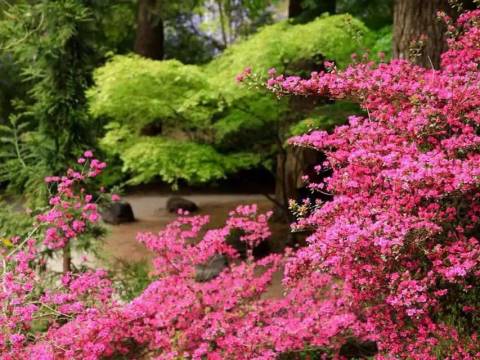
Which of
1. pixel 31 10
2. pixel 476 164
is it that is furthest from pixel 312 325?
pixel 31 10

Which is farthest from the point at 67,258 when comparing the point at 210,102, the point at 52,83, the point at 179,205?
the point at 179,205

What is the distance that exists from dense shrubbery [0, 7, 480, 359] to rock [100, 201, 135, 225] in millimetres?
6641

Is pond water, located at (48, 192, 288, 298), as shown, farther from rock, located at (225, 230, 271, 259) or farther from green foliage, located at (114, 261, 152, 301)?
green foliage, located at (114, 261, 152, 301)

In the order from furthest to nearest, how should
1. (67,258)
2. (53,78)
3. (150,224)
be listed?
1. (150,224)
2. (53,78)
3. (67,258)

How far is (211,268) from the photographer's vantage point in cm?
776

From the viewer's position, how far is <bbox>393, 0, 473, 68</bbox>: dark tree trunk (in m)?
5.82

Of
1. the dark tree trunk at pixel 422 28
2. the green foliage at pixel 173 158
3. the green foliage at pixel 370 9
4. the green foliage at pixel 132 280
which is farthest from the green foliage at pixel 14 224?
the green foliage at pixel 370 9

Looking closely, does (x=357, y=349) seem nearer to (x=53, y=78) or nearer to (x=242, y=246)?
(x=242, y=246)

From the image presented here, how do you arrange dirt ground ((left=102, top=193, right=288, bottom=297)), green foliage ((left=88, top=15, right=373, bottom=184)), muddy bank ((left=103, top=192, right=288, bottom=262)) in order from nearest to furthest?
green foliage ((left=88, top=15, right=373, bottom=184)), dirt ground ((left=102, top=193, right=288, bottom=297)), muddy bank ((left=103, top=192, right=288, bottom=262))

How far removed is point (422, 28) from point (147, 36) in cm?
930

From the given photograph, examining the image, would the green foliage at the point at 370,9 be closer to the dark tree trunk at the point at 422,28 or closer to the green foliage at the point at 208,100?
the green foliage at the point at 208,100

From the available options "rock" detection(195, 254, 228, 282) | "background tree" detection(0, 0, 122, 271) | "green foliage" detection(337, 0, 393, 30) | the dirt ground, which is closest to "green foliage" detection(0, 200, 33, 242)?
"background tree" detection(0, 0, 122, 271)

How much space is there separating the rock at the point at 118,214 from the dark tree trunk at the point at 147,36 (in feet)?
13.4

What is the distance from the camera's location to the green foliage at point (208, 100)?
23.7ft
